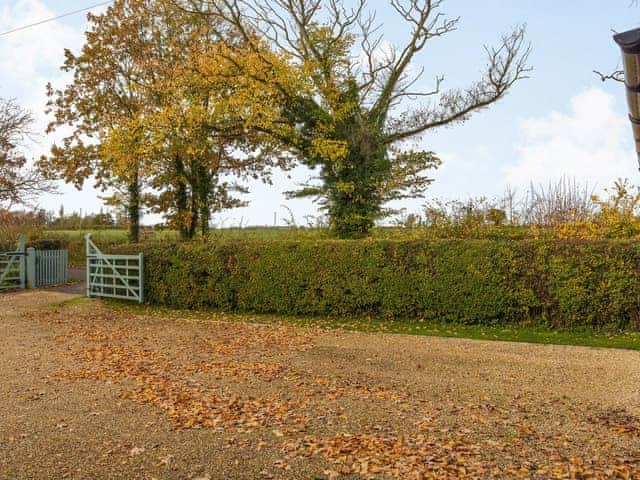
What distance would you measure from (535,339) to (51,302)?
44.1 feet

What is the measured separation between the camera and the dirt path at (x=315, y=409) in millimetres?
5051

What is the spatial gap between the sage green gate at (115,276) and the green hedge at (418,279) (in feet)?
2.96

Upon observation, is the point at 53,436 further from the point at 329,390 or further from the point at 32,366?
the point at 32,366

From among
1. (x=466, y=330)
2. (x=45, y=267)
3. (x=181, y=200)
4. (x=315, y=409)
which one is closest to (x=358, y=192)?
(x=181, y=200)

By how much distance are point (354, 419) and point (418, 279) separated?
7.52 meters

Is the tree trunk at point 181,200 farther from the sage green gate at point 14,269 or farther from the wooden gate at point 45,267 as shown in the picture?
the sage green gate at point 14,269

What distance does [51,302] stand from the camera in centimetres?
1745

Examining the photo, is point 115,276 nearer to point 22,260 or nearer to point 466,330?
point 22,260

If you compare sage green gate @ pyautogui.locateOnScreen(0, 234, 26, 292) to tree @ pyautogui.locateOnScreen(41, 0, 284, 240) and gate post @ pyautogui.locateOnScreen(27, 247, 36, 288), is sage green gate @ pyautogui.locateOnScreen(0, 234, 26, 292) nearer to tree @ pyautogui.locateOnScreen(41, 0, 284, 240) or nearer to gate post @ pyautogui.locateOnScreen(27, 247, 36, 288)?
gate post @ pyautogui.locateOnScreen(27, 247, 36, 288)

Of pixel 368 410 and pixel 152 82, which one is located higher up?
pixel 152 82

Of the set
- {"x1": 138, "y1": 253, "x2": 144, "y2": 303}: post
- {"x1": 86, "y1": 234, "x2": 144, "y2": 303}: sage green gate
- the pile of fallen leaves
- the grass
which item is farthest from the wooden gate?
the pile of fallen leaves

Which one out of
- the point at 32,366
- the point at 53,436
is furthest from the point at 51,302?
the point at 53,436

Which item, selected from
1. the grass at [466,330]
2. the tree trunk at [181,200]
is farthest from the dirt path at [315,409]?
the tree trunk at [181,200]

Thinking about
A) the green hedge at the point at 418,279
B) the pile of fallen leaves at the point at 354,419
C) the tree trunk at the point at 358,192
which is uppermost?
the tree trunk at the point at 358,192
